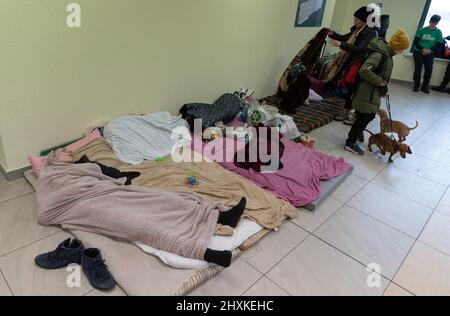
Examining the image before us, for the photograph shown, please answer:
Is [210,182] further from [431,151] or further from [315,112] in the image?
[431,151]

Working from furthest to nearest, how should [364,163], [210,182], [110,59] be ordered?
1. [364,163]
2. [110,59]
3. [210,182]

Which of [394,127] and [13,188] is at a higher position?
[394,127]

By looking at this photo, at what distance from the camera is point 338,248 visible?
191 cm

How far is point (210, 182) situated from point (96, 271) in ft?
3.14

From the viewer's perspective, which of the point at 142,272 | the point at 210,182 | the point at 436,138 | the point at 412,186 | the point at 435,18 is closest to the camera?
the point at 142,272

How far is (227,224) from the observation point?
1.85 meters

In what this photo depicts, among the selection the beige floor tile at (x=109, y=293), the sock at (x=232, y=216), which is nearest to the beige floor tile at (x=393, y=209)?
the sock at (x=232, y=216)

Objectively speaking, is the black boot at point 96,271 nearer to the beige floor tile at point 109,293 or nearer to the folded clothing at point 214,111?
the beige floor tile at point 109,293

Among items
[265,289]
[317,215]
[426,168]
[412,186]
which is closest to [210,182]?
[317,215]

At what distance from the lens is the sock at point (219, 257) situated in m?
1.58

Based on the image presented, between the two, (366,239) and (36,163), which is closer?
(366,239)

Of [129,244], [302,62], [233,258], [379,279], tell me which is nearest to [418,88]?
[302,62]

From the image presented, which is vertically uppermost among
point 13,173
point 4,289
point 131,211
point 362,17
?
point 362,17
